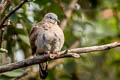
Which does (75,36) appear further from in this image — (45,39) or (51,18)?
(45,39)

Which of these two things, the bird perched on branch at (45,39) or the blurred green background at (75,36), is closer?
the bird perched on branch at (45,39)

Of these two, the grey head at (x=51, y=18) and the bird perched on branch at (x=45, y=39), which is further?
the grey head at (x=51, y=18)

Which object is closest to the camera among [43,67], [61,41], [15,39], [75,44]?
[61,41]

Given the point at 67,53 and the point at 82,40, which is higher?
the point at 67,53

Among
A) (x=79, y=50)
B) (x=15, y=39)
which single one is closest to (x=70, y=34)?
(x=15, y=39)

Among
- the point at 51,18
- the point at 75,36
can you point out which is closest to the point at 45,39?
the point at 51,18

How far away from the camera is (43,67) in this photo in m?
5.55

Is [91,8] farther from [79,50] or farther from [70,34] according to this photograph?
[79,50]

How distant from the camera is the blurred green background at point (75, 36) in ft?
19.4

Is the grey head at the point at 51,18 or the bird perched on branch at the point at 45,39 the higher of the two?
the grey head at the point at 51,18

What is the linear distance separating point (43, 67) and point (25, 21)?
0.62 m

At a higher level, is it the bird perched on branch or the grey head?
the grey head

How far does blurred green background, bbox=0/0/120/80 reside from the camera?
593 cm

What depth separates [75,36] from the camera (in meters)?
7.16
